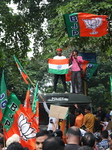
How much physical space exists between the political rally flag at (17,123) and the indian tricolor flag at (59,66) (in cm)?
584

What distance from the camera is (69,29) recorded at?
14.1 meters

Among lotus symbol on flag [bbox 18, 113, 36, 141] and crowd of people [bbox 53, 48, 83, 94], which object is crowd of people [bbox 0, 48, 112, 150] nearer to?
crowd of people [bbox 53, 48, 83, 94]

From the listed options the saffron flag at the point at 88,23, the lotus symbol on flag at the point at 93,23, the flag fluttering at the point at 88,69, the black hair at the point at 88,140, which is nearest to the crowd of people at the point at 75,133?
the black hair at the point at 88,140

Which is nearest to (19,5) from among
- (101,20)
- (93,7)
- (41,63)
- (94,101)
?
(93,7)

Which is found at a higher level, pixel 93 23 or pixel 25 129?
pixel 93 23

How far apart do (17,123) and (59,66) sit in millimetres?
6273

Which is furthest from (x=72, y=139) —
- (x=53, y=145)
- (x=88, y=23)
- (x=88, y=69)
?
(x=88, y=69)

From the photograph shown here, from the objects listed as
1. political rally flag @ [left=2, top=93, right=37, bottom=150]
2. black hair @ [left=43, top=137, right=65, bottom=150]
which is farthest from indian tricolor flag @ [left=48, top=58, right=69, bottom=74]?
black hair @ [left=43, top=137, right=65, bottom=150]

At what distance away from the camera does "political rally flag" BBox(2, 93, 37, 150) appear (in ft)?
28.0

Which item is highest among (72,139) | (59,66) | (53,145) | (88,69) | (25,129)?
(53,145)

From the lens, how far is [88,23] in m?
13.9

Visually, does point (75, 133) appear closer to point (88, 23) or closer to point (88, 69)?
point (88, 23)

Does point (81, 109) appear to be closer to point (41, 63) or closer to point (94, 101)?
point (94, 101)

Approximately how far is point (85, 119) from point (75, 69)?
339 cm
